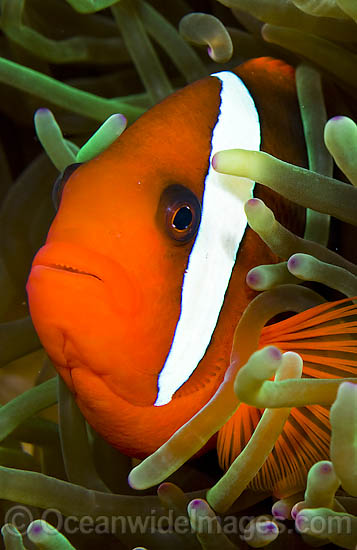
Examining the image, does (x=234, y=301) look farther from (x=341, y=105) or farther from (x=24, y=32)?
(x=24, y=32)

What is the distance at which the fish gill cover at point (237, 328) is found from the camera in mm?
732

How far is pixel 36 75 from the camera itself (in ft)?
3.86

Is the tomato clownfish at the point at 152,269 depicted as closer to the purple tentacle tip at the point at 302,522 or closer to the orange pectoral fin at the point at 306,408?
the orange pectoral fin at the point at 306,408

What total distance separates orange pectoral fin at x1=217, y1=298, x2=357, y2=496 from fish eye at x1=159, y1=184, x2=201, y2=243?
17cm

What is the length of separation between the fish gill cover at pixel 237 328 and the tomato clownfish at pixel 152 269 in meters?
0.07

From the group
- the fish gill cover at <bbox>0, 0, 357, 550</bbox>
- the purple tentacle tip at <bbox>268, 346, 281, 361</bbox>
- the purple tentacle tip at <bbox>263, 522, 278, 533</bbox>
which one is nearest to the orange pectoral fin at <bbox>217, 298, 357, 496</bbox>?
the fish gill cover at <bbox>0, 0, 357, 550</bbox>

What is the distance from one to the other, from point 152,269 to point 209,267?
10 cm

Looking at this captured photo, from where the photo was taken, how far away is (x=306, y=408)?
844 mm

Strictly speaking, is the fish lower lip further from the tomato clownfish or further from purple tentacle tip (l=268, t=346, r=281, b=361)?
purple tentacle tip (l=268, t=346, r=281, b=361)

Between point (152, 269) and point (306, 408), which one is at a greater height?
point (152, 269)

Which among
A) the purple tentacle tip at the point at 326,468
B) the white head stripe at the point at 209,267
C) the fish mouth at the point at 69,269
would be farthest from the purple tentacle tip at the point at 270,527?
the fish mouth at the point at 69,269

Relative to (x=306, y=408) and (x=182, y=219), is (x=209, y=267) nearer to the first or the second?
(x=182, y=219)

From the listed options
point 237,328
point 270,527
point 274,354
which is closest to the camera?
point 274,354

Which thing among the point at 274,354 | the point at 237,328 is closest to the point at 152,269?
the point at 237,328
